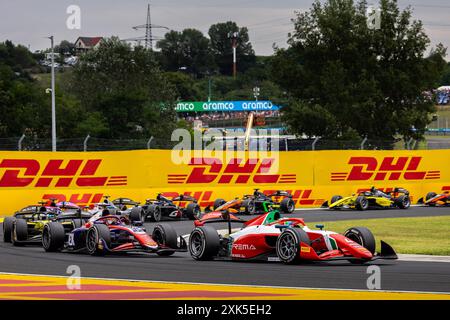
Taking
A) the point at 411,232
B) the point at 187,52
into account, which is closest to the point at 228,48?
the point at 187,52

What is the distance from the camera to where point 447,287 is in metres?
13.9

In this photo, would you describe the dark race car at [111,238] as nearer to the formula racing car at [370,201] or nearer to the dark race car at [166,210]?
the dark race car at [166,210]

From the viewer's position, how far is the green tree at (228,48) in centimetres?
18762

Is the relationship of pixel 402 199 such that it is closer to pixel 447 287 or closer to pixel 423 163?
pixel 423 163

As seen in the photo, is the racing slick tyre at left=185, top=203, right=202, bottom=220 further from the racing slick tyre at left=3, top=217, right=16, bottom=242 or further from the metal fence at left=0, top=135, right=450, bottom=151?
the racing slick tyre at left=3, top=217, right=16, bottom=242

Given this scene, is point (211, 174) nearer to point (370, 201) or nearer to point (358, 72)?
point (370, 201)

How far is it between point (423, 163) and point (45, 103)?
34.0 m

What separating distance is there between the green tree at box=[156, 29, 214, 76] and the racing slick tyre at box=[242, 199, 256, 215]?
132782 millimetres

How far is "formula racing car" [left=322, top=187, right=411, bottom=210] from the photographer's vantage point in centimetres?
3669

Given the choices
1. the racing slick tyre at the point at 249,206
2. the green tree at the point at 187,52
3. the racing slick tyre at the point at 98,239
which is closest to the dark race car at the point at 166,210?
the racing slick tyre at the point at 249,206

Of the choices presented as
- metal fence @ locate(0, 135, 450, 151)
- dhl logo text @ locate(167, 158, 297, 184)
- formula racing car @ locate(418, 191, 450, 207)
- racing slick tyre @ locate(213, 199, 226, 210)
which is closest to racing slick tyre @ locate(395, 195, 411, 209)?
formula racing car @ locate(418, 191, 450, 207)
